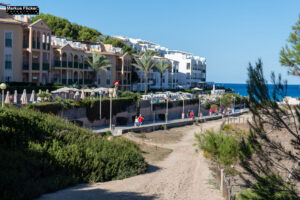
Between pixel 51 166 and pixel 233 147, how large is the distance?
8.59 metres

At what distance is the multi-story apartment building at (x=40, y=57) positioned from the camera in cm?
3925

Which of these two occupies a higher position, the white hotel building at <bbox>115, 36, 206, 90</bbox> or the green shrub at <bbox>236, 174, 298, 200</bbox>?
the white hotel building at <bbox>115, 36, 206, 90</bbox>

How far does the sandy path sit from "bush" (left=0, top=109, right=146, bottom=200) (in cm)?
69

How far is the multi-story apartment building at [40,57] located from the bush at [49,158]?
20.7 m

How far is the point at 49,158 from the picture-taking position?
56.1 feet

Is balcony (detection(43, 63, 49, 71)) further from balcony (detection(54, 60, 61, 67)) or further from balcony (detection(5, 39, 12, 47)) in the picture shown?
balcony (detection(5, 39, 12, 47))

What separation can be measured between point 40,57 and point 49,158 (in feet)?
94.1

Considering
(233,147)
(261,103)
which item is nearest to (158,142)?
(233,147)

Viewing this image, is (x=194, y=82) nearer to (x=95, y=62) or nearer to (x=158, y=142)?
(x=95, y=62)

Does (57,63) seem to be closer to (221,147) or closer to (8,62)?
(8,62)

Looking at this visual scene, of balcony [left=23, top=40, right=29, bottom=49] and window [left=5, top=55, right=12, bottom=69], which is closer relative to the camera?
window [left=5, top=55, right=12, bottom=69]

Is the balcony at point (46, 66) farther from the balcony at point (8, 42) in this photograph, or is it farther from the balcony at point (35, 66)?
the balcony at point (8, 42)

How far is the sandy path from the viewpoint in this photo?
49.4 feet

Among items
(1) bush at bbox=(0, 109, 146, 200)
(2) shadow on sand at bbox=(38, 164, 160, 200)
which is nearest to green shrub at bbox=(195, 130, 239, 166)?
(2) shadow on sand at bbox=(38, 164, 160, 200)
